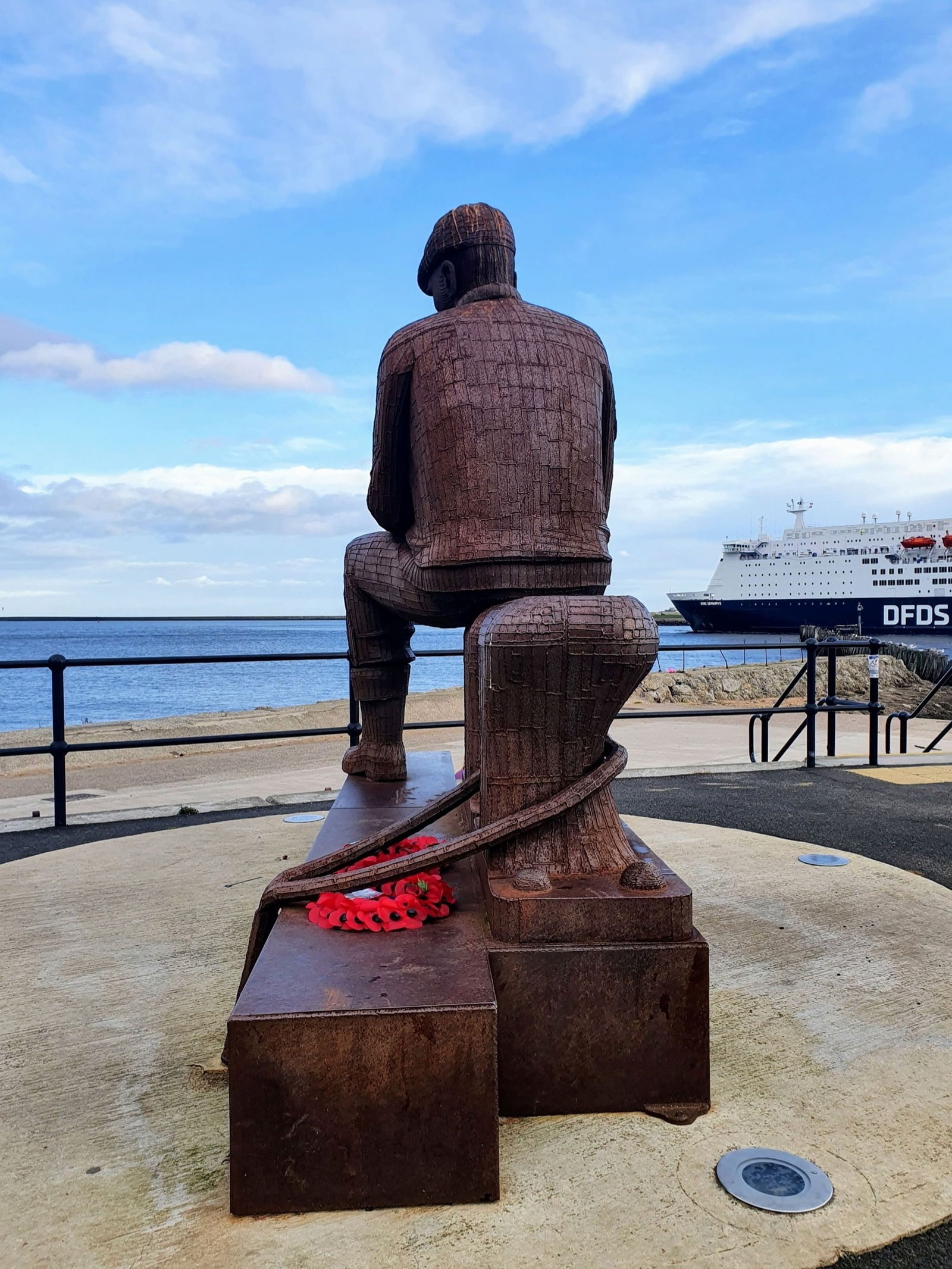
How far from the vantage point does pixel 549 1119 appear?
1.61 m

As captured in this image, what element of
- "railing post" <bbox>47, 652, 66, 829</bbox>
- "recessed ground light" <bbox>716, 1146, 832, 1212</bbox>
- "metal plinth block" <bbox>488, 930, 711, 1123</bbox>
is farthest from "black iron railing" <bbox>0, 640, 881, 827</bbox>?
"recessed ground light" <bbox>716, 1146, 832, 1212</bbox>

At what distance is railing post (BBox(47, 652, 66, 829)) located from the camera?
4.38m

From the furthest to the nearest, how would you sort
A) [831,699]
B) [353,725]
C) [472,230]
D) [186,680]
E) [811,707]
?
1. [186,680]
2. [831,699]
3. [811,707]
4. [353,725]
5. [472,230]

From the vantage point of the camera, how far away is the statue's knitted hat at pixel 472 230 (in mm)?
2398

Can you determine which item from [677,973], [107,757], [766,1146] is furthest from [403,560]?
[107,757]

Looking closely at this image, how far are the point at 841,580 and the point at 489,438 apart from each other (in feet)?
185

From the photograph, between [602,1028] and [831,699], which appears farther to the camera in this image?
[831,699]

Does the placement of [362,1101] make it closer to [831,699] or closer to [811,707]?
[811,707]

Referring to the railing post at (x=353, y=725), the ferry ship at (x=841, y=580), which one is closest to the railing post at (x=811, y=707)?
the railing post at (x=353, y=725)

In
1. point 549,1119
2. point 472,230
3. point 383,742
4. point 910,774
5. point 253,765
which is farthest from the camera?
point 253,765

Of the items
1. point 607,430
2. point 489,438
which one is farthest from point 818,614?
point 489,438

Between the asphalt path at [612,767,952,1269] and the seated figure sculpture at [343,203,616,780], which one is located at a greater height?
the seated figure sculpture at [343,203,616,780]

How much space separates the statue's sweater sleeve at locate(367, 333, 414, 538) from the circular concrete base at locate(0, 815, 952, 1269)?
4.31 ft

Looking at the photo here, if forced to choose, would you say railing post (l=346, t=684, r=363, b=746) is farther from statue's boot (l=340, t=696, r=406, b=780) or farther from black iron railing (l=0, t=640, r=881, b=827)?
statue's boot (l=340, t=696, r=406, b=780)
